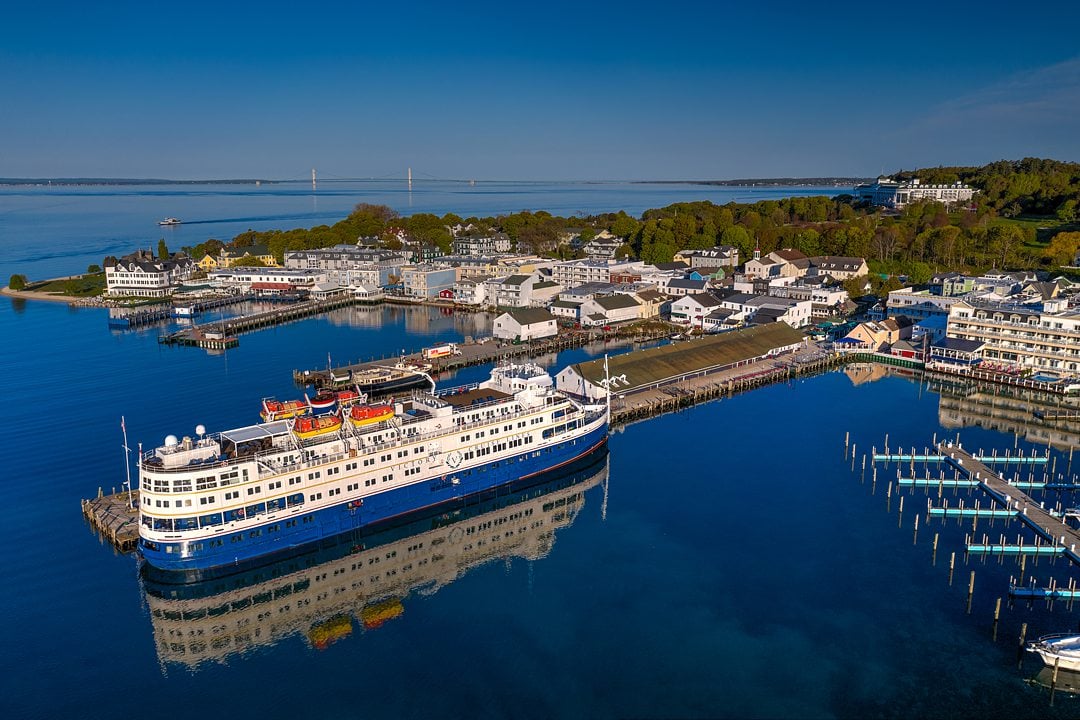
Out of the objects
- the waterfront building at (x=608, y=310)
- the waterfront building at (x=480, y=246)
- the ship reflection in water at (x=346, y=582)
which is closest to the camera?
the ship reflection in water at (x=346, y=582)

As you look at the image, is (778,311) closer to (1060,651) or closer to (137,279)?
(1060,651)

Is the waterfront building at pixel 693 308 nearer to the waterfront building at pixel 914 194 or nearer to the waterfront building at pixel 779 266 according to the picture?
the waterfront building at pixel 779 266

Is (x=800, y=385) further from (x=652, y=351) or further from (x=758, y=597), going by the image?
(x=758, y=597)

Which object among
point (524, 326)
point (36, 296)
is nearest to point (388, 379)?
point (524, 326)

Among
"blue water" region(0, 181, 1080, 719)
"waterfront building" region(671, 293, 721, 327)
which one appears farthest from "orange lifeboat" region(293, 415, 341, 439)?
"waterfront building" region(671, 293, 721, 327)

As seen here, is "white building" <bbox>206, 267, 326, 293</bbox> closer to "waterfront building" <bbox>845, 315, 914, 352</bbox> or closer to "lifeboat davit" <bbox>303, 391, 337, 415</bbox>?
"lifeboat davit" <bbox>303, 391, 337, 415</bbox>

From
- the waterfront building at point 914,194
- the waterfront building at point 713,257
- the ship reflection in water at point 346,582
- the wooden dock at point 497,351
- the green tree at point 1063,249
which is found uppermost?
the waterfront building at point 914,194

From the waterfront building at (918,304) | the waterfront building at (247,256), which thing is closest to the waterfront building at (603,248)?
the waterfront building at (247,256)
